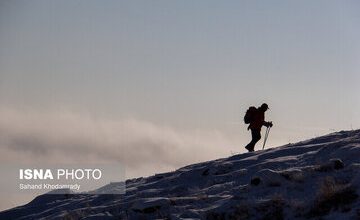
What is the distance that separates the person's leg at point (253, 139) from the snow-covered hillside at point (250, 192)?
9.97ft

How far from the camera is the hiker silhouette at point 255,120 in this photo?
2292 centimetres

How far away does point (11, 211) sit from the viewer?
20781 mm

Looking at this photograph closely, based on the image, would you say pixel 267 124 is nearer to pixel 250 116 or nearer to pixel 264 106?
pixel 264 106

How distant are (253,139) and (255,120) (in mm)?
722

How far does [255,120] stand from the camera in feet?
75.3

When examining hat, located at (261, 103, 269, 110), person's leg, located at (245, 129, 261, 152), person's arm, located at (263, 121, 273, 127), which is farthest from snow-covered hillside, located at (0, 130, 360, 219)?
person's arm, located at (263, 121, 273, 127)

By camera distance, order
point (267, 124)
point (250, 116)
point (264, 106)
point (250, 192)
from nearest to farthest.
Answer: point (250, 192), point (250, 116), point (264, 106), point (267, 124)

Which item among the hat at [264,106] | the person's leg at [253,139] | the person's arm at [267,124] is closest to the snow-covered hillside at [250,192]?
the person's leg at [253,139]

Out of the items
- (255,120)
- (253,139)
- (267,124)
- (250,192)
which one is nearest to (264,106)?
(255,120)

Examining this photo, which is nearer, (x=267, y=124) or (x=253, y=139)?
(x=253, y=139)

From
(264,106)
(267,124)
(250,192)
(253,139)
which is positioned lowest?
(250,192)

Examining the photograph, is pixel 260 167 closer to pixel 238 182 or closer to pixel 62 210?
pixel 238 182

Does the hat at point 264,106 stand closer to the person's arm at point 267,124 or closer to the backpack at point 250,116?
the backpack at point 250,116

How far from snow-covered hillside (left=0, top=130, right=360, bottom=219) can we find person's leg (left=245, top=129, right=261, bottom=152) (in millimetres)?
3040
